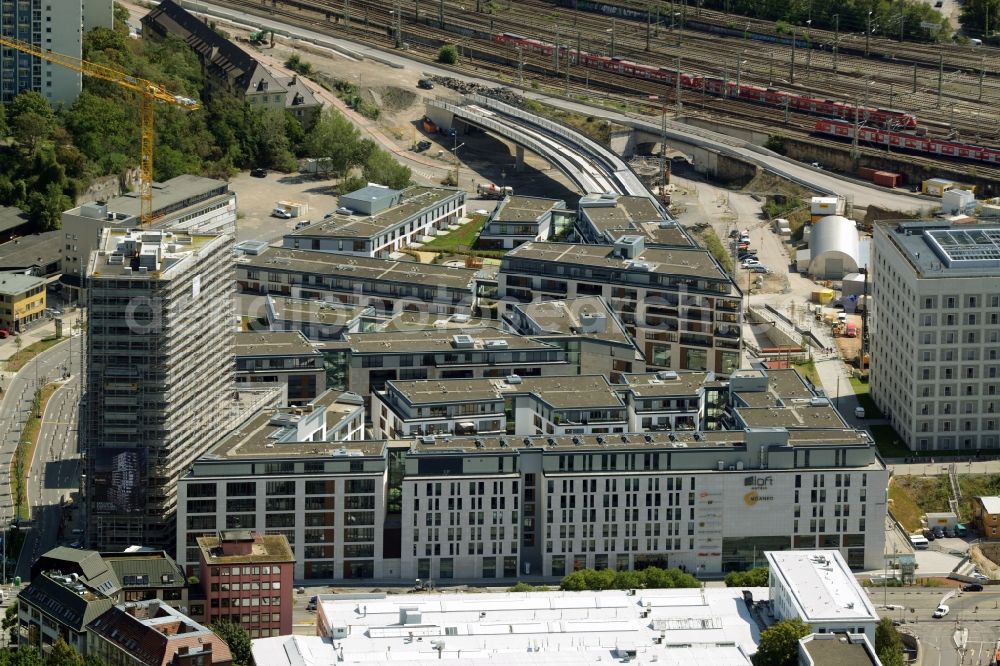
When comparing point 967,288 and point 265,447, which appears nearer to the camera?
point 265,447

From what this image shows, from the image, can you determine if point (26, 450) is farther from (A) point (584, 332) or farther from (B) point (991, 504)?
(B) point (991, 504)

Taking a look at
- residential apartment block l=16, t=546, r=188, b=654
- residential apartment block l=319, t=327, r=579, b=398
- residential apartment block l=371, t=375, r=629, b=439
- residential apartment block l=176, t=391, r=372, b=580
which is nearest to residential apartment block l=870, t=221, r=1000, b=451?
residential apartment block l=371, t=375, r=629, b=439

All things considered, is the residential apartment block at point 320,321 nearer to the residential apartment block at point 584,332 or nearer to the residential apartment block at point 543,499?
the residential apartment block at point 584,332

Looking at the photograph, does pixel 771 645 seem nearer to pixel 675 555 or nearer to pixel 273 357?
pixel 675 555

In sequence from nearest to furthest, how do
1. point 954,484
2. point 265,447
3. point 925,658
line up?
point 925,658 → point 265,447 → point 954,484

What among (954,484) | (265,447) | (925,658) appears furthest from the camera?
(954,484)

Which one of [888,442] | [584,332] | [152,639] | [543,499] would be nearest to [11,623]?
[152,639]

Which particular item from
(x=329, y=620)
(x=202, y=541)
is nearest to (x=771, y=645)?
(x=329, y=620)

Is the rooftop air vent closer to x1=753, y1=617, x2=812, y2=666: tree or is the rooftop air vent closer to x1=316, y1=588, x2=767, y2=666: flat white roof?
x1=316, y1=588, x2=767, y2=666: flat white roof
